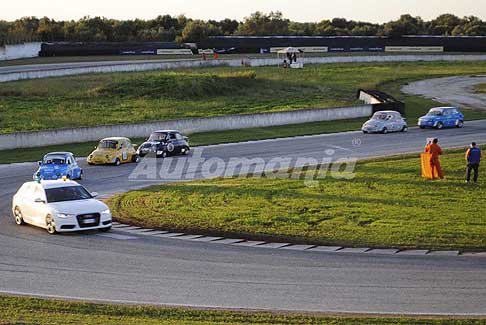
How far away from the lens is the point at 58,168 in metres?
34.2

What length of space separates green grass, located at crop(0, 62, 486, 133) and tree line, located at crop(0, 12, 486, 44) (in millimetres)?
32619

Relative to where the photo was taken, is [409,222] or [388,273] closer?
[388,273]

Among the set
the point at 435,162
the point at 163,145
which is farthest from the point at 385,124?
the point at 435,162

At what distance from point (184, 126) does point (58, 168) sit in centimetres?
1710

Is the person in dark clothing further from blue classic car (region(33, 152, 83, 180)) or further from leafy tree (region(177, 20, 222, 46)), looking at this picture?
leafy tree (region(177, 20, 222, 46))

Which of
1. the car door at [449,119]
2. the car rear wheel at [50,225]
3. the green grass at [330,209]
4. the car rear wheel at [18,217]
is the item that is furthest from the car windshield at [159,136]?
the car rear wheel at [50,225]

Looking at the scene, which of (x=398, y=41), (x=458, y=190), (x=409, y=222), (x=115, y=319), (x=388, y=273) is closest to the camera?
(x=115, y=319)

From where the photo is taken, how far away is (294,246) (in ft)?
72.6

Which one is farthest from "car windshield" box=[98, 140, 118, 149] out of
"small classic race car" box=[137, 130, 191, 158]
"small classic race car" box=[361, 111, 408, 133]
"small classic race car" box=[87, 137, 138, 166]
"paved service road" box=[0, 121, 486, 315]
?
"small classic race car" box=[361, 111, 408, 133]

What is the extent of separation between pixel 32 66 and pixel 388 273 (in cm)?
6779

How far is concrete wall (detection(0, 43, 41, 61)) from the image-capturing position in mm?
92625

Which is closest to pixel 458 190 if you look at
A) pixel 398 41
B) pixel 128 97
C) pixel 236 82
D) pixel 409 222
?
pixel 409 222

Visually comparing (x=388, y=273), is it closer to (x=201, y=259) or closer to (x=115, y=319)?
(x=201, y=259)

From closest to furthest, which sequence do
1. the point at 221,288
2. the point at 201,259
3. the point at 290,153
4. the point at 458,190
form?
the point at 221,288
the point at 201,259
the point at 458,190
the point at 290,153
